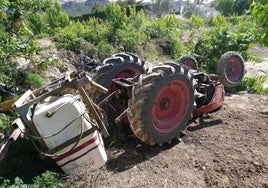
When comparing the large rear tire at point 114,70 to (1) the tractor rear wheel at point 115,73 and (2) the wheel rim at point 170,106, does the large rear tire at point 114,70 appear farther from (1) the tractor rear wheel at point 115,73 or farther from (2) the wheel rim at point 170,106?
(2) the wheel rim at point 170,106

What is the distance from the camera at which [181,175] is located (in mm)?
4008

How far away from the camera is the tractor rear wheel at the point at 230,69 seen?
6.86 m

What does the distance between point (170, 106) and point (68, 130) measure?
159cm

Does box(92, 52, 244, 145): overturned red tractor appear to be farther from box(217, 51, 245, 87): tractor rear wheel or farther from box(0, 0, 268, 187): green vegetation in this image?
box(217, 51, 245, 87): tractor rear wheel

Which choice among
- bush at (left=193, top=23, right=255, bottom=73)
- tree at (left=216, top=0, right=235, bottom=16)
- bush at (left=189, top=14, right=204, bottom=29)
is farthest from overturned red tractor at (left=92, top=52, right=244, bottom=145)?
tree at (left=216, top=0, right=235, bottom=16)

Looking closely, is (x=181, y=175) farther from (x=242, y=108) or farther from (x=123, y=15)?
(x=123, y=15)

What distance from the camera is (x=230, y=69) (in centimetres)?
710

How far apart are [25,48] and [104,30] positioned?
595 centimetres

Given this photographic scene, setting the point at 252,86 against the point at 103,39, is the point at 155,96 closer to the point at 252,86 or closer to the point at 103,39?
the point at 252,86

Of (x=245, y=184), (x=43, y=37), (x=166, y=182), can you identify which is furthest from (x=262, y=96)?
(x=43, y=37)

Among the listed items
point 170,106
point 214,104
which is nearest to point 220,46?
point 214,104

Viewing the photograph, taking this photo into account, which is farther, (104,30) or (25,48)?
(104,30)

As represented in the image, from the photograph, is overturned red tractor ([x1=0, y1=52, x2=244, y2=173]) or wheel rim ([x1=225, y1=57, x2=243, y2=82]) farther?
wheel rim ([x1=225, y1=57, x2=243, y2=82])

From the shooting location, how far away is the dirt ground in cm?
382
